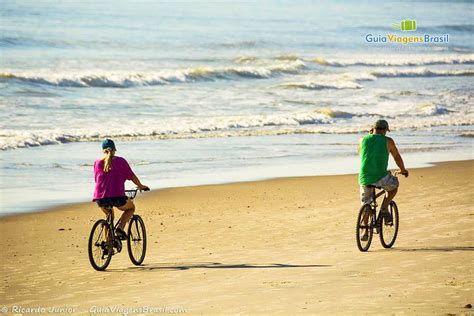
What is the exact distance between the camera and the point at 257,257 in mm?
10094

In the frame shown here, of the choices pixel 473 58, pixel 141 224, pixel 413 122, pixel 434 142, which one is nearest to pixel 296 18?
pixel 473 58

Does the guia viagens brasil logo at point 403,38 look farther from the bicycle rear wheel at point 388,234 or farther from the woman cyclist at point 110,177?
the woman cyclist at point 110,177

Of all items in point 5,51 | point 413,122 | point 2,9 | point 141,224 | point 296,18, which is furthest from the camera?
point 296,18

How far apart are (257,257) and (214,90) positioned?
30127 millimetres

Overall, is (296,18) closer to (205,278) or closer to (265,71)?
(265,71)

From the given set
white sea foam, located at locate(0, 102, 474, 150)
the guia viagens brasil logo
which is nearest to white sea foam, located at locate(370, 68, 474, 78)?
the guia viagens brasil logo

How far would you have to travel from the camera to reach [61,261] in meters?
10.1

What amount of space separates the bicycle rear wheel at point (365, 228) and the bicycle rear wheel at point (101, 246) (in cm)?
251

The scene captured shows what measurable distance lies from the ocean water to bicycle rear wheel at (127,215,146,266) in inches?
149

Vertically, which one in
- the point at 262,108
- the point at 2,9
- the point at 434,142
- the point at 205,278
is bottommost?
the point at 205,278

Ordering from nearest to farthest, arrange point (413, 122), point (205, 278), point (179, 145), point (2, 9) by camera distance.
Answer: point (205, 278), point (179, 145), point (413, 122), point (2, 9)

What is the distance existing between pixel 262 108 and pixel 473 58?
101 feet

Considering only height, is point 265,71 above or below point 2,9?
below

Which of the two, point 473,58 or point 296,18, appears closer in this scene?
point 473,58
